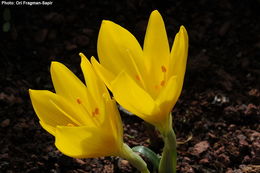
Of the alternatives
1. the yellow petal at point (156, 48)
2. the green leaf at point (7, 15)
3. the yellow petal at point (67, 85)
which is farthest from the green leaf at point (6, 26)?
the yellow petal at point (156, 48)

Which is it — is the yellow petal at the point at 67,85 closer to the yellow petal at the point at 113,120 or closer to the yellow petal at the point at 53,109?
the yellow petal at the point at 53,109

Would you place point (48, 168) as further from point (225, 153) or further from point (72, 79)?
point (225, 153)

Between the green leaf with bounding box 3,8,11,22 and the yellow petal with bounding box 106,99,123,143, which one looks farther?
the green leaf with bounding box 3,8,11,22

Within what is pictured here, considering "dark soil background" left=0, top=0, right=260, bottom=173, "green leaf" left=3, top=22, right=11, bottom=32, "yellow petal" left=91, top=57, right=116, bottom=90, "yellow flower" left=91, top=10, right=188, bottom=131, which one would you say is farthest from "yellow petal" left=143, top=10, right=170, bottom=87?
"green leaf" left=3, top=22, right=11, bottom=32

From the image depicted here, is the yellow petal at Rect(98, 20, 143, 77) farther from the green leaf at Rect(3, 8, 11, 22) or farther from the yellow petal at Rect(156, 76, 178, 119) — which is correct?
the green leaf at Rect(3, 8, 11, 22)

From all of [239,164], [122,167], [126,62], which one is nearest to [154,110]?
[126,62]

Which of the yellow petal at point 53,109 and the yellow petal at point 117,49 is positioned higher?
the yellow petal at point 117,49
